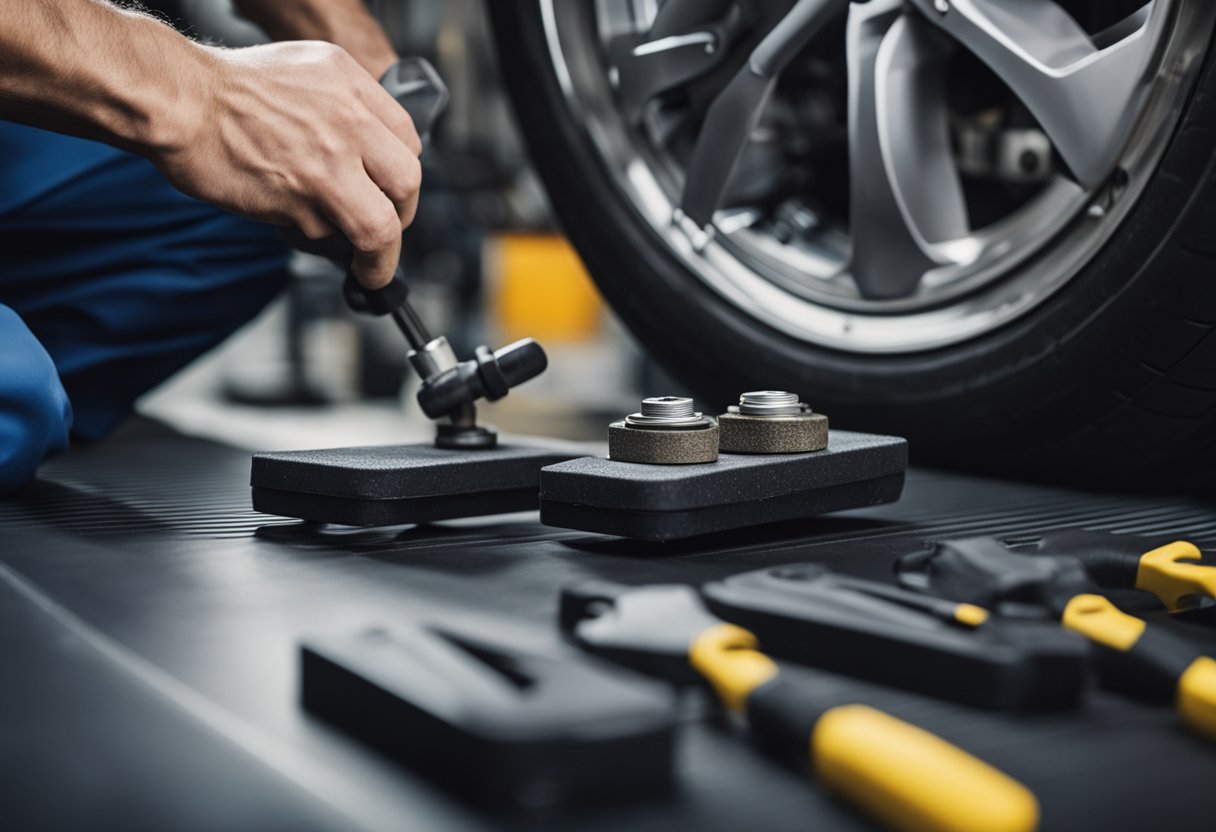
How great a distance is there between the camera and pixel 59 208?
4.00ft

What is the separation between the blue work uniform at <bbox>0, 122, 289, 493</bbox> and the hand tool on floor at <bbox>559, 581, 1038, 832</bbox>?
30.0 inches

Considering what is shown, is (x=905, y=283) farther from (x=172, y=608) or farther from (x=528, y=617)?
(x=172, y=608)

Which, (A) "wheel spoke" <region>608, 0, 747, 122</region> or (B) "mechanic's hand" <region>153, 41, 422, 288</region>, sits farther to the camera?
(A) "wheel spoke" <region>608, 0, 747, 122</region>

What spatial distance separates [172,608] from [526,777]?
1.04ft

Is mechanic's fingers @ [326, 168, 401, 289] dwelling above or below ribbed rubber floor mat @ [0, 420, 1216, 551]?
above

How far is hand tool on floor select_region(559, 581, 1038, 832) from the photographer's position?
0.38 metres

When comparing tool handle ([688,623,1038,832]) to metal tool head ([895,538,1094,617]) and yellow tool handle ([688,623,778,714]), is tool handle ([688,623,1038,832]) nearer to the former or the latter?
yellow tool handle ([688,623,778,714])

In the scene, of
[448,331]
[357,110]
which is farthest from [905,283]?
[448,331]

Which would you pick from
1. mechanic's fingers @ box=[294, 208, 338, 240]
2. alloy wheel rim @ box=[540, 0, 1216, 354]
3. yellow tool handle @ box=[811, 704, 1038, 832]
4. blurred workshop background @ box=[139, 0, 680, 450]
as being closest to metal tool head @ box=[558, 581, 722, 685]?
yellow tool handle @ box=[811, 704, 1038, 832]

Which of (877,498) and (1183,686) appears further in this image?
(877,498)

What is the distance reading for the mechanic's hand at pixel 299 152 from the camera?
925mm

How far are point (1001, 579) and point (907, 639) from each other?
85 millimetres

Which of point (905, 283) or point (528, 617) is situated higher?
point (905, 283)

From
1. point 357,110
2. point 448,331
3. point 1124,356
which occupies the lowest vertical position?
point 448,331
